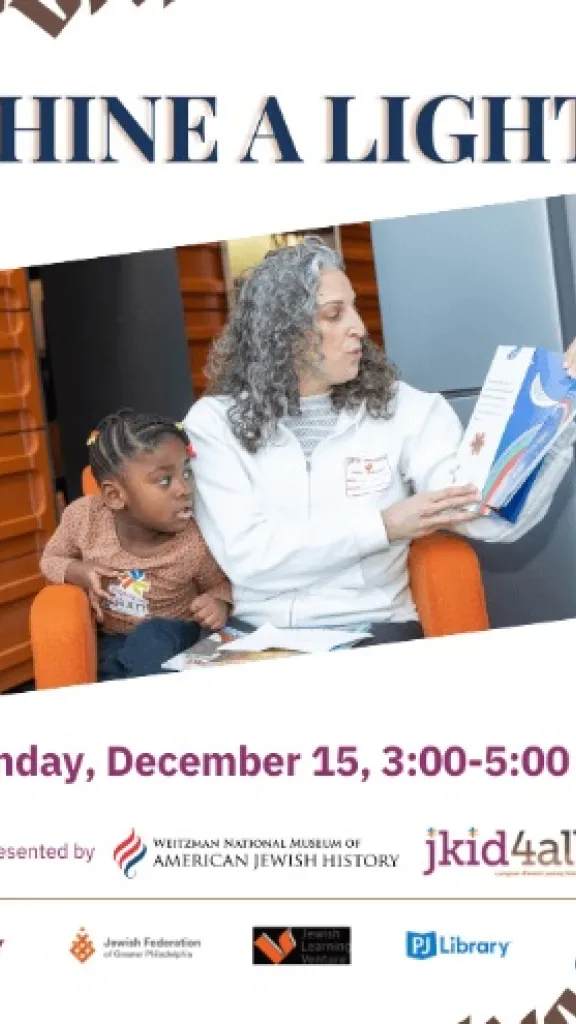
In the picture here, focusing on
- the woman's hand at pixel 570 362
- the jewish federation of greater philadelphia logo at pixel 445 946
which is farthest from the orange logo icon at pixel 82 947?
the woman's hand at pixel 570 362

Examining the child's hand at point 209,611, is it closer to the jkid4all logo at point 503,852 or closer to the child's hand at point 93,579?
the child's hand at point 93,579

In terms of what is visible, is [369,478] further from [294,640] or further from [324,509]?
[294,640]

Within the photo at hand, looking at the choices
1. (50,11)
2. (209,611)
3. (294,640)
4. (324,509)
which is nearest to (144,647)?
(209,611)

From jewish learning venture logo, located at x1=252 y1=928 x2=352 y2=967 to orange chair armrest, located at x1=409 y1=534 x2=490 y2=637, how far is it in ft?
1.66

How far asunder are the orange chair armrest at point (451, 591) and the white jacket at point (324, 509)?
0.15ft

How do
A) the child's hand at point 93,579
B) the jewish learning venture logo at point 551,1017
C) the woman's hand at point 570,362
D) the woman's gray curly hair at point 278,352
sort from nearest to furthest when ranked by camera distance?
the jewish learning venture logo at point 551,1017 < the woman's hand at point 570,362 < the woman's gray curly hair at point 278,352 < the child's hand at point 93,579

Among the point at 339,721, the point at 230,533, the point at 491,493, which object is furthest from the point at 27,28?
the point at 339,721

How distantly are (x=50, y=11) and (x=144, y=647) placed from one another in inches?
41.2

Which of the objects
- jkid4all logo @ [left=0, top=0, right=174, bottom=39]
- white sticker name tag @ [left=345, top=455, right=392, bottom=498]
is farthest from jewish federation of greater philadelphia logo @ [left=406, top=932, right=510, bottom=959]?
jkid4all logo @ [left=0, top=0, right=174, bottom=39]

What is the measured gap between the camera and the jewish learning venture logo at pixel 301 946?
2.11 m

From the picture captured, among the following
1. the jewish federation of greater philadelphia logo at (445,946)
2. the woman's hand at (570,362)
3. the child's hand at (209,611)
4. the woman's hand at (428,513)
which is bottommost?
the jewish federation of greater philadelphia logo at (445,946)

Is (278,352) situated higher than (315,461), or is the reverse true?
(278,352)

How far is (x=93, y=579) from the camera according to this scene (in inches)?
94.7

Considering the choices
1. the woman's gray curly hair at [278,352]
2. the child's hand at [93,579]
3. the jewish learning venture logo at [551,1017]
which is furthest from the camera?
the child's hand at [93,579]
